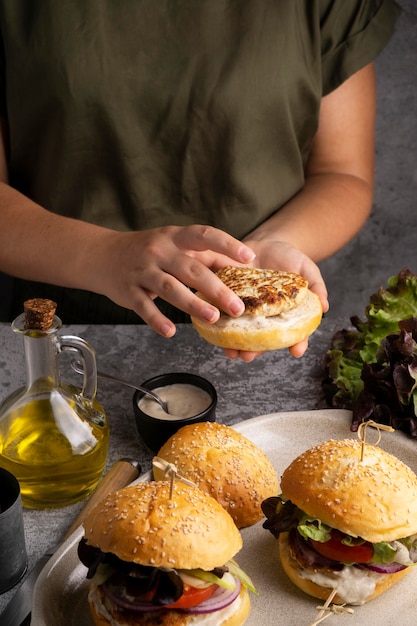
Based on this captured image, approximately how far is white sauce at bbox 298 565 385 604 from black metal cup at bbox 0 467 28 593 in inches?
21.4

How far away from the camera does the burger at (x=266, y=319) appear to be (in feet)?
6.21

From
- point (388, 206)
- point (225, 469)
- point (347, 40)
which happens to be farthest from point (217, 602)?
point (388, 206)

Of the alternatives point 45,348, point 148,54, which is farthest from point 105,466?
point 148,54

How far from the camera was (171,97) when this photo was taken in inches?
97.9

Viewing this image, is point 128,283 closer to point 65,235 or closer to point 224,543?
point 65,235

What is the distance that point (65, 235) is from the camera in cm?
219

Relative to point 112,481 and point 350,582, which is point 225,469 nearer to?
point 112,481

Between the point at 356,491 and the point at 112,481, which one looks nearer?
the point at 356,491

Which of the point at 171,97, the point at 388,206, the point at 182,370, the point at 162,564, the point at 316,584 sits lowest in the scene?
the point at 388,206

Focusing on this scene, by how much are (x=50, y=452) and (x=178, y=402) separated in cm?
40

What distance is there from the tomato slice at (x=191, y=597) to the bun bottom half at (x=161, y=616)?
20mm

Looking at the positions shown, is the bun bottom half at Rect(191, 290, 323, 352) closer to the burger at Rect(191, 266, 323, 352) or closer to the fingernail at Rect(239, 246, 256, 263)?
the burger at Rect(191, 266, 323, 352)

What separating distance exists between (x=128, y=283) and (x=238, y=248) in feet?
1.03

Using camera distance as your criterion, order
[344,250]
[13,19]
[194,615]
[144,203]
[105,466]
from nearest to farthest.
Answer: [194,615] < [105,466] < [13,19] < [144,203] < [344,250]
